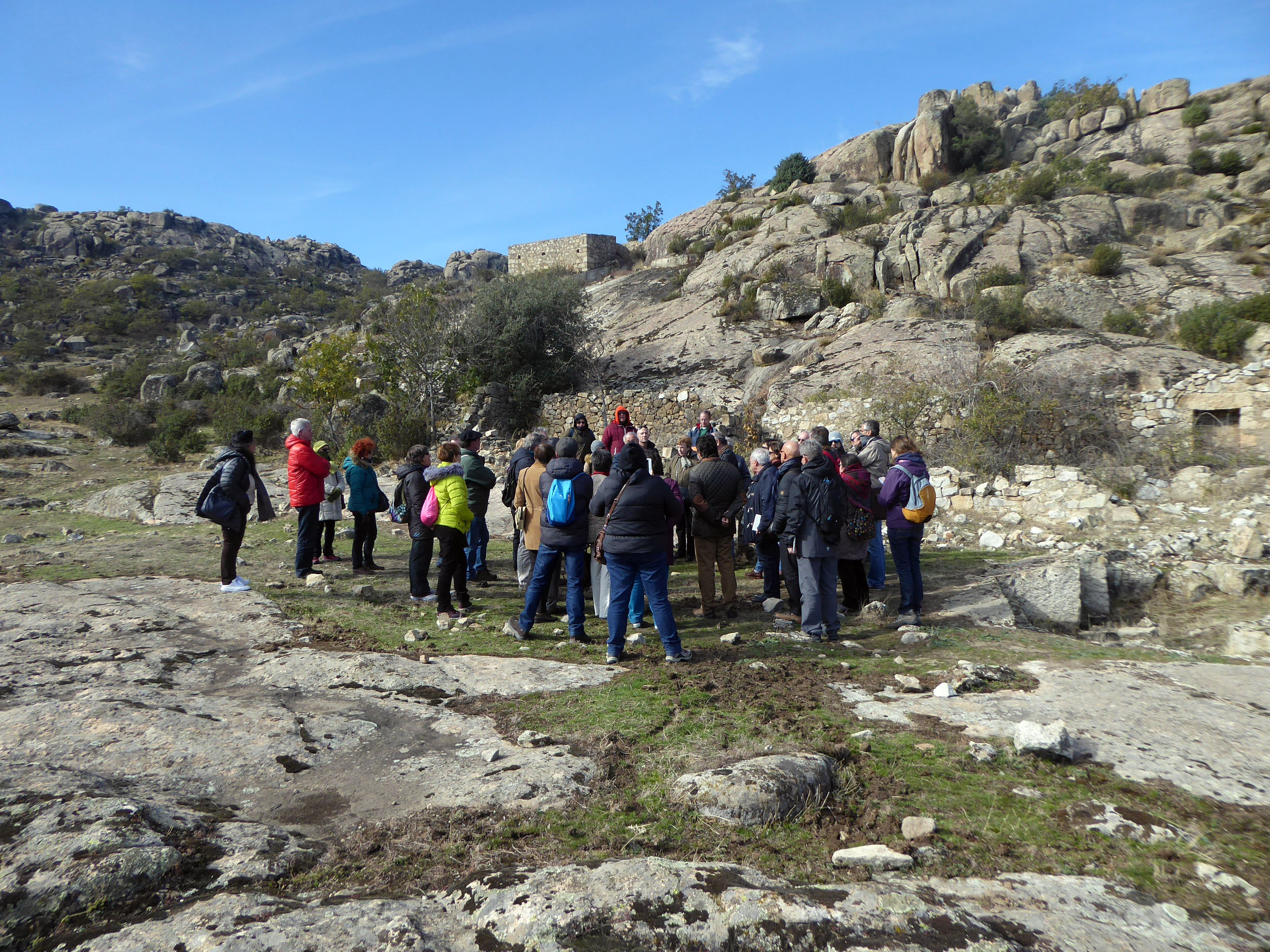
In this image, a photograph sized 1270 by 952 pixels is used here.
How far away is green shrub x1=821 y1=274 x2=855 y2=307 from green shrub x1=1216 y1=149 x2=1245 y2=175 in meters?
18.8

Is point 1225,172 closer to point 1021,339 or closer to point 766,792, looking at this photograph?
point 1021,339

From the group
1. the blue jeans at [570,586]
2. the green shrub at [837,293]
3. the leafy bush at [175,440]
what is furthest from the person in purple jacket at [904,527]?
the leafy bush at [175,440]

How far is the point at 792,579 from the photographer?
7.39 meters

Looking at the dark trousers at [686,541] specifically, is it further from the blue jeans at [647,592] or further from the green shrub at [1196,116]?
the green shrub at [1196,116]

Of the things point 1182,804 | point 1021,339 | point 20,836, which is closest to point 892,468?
point 1182,804

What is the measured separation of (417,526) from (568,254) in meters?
36.0

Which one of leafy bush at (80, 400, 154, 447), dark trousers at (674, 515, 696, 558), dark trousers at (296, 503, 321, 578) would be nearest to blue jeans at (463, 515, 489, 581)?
dark trousers at (296, 503, 321, 578)

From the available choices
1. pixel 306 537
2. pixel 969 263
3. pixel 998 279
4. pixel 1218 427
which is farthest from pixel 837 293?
pixel 306 537

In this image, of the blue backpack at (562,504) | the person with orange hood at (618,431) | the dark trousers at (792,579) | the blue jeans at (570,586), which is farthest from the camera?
the person with orange hood at (618,431)

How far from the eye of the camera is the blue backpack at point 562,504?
6.22m

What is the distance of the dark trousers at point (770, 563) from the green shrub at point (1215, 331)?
13.0m

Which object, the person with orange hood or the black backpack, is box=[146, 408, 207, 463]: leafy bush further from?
the black backpack

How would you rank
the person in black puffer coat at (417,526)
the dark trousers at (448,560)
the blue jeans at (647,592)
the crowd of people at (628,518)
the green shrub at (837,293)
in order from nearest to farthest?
the blue jeans at (647,592) < the crowd of people at (628,518) < the dark trousers at (448,560) < the person in black puffer coat at (417,526) < the green shrub at (837,293)

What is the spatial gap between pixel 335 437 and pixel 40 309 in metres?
42.3
